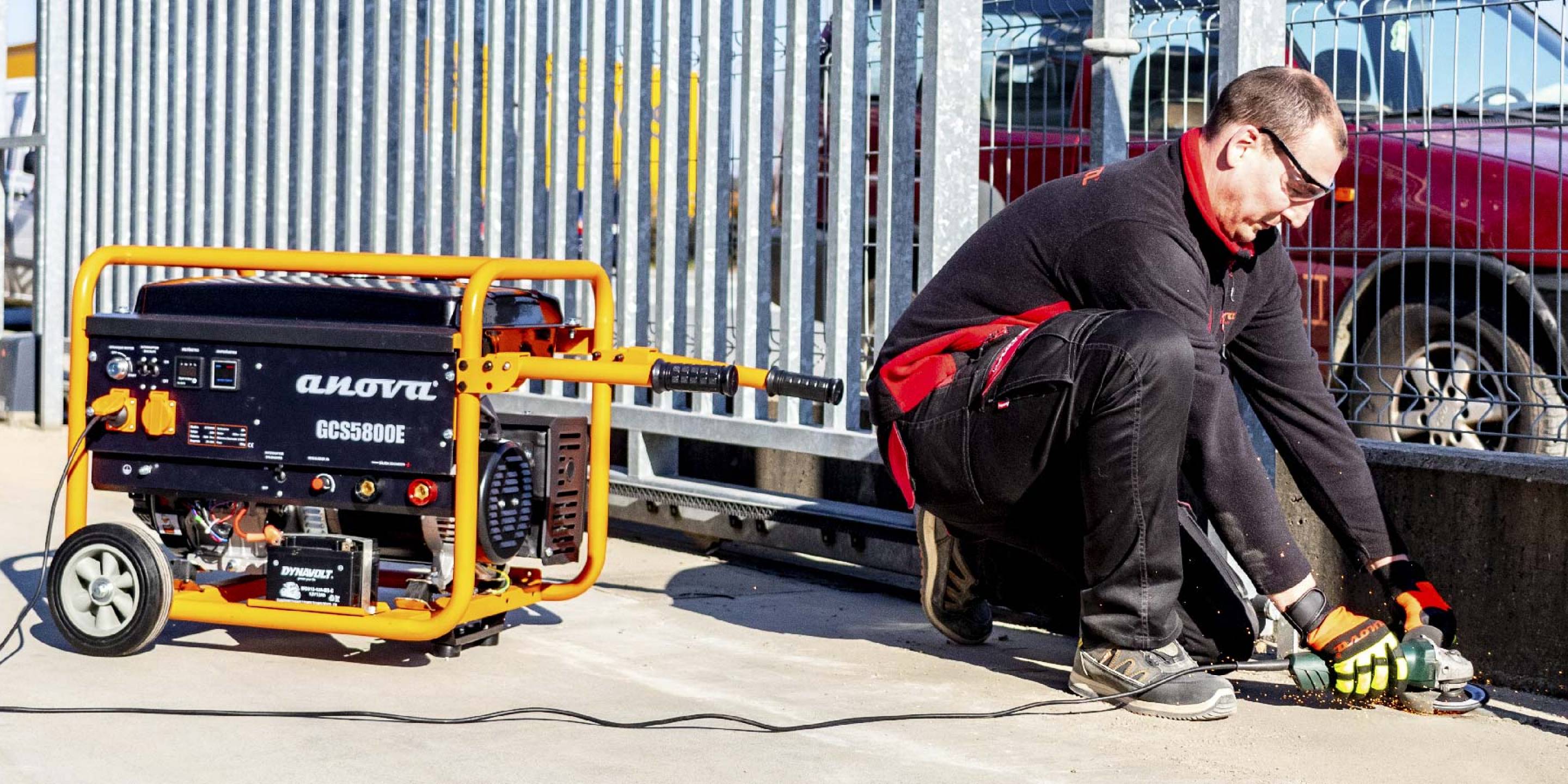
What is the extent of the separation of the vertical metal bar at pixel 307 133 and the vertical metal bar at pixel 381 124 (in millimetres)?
462

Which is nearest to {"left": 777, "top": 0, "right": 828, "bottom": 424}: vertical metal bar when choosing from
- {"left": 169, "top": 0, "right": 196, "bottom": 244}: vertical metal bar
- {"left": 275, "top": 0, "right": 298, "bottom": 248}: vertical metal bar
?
{"left": 275, "top": 0, "right": 298, "bottom": 248}: vertical metal bar

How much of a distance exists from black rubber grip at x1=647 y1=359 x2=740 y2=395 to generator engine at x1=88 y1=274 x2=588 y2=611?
416 mm

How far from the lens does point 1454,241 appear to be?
170 inches

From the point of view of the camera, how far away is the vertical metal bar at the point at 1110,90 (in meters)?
4.57

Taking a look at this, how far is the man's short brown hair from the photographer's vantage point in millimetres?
3562

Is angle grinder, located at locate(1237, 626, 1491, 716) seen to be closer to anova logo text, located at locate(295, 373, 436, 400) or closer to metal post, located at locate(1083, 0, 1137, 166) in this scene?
metal post, located at locate(1083, 0, 1137, 166)

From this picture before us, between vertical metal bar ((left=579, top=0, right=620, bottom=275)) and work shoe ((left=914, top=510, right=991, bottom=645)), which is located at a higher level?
vertical metal bar ((left=579, top=0, right=620, bottom=275))

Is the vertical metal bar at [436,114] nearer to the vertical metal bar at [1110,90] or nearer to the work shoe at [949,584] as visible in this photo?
the vertical metal bar at [1110,90]

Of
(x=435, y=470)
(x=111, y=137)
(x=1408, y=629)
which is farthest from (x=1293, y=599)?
(x=111, y=137)

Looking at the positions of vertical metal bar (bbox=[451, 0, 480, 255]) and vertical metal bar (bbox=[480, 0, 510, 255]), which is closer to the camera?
vertical metal bar (bbox=[480, 0, 510, 255])

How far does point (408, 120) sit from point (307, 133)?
2.35 ft

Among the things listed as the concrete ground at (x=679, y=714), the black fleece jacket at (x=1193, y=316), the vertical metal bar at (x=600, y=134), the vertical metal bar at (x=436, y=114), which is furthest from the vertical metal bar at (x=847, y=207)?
the vertical metal bar at (x=436, y=114)

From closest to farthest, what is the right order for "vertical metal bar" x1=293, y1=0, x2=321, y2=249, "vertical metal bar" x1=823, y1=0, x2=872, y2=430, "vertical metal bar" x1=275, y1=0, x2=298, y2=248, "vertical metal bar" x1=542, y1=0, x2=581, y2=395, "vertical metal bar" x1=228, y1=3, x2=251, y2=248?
"vertical metal bar" x1=823, y1=0, x2=872, y2=430 → "vertical metal bar" x1=542, y1=0, x2=581, y2=395 → "vertical metal bar" x1=293, y1=0, x2=321, y2=249 → "vertical metal bar" x1=275, y1=0, x2=298, y2=248 → "vertical metal bar" x1=228, y1=3, x2=251, y2=248

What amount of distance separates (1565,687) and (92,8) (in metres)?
7.11
